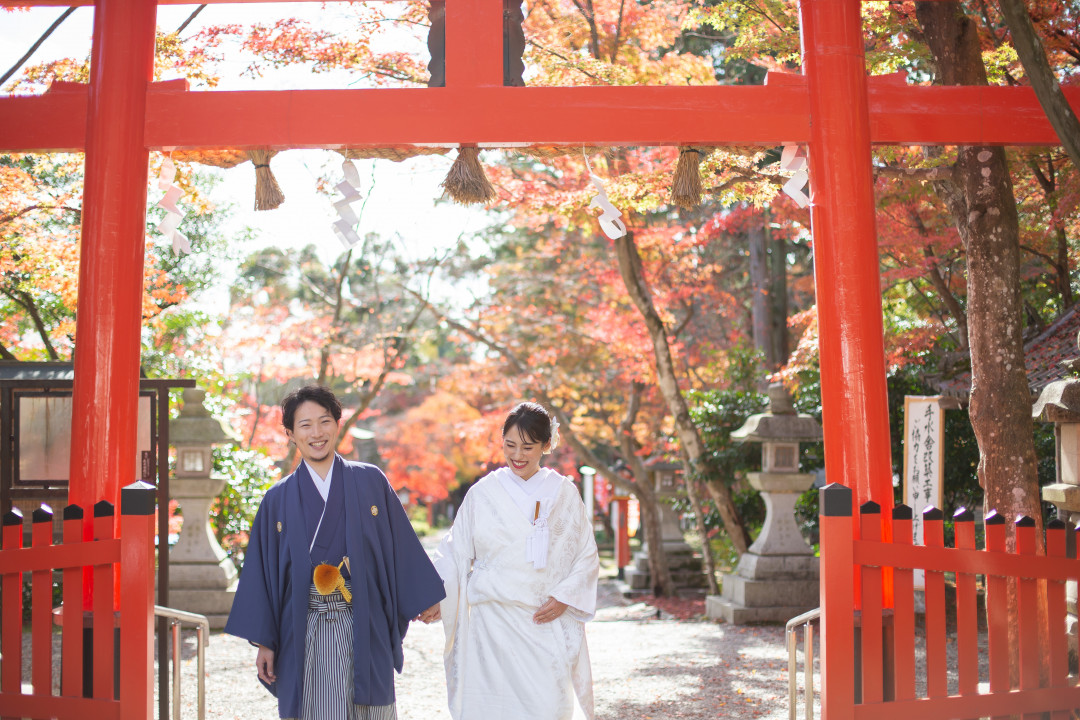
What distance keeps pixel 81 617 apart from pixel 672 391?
645 cm

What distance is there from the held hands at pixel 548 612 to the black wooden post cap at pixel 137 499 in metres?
1.61

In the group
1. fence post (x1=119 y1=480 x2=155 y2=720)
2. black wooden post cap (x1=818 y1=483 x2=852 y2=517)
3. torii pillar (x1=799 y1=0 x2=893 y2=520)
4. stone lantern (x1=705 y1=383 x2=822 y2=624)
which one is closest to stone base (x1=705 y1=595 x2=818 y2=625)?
stone lantern (x1=705 y1=383 x2=822 y2=624)

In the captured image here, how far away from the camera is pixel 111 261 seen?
430 cm

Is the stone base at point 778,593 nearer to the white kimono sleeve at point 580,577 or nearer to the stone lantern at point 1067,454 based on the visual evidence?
the stone lantern at point 1067,454

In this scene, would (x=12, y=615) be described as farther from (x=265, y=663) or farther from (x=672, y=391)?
(x=672, y=391)

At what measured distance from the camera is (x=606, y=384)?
14.0 m

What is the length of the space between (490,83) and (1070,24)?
13.5 feet

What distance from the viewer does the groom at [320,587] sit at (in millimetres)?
3322

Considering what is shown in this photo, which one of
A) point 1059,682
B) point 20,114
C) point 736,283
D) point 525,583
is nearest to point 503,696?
point 525,583

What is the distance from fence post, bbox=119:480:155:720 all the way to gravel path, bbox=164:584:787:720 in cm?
211

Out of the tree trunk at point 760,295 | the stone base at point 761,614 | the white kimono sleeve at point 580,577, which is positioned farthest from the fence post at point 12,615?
the tree trunk at point 760,295

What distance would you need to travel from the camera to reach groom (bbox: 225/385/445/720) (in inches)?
131

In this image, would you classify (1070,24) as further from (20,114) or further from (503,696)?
(20,114)

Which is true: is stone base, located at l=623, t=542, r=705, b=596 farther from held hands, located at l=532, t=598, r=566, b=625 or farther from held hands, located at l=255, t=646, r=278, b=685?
held hands, located at l=255, t=646, r=278, b=685
